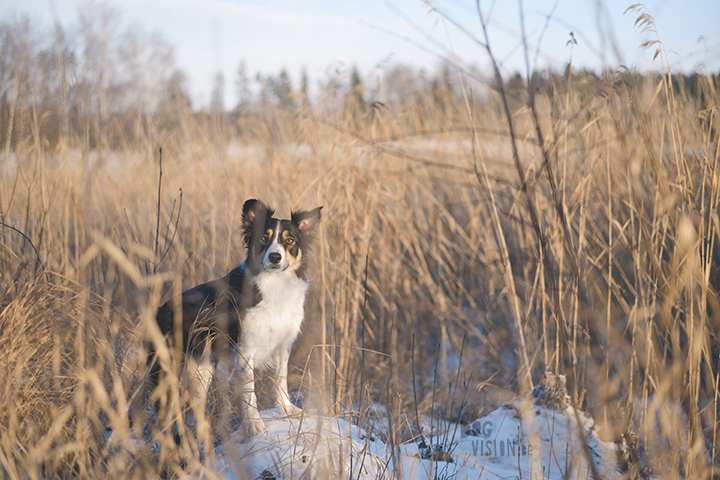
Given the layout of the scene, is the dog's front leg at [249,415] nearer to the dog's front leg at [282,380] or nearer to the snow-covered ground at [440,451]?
the snow-covered ground at [440,451]

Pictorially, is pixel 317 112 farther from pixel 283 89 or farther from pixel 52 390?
pixel 52 390

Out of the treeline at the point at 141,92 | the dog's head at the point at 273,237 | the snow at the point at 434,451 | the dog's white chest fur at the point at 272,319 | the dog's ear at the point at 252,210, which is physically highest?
the treeline at the point at 141,92

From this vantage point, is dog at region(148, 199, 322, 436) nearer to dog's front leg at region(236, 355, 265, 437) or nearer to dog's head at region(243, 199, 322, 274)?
dog's head at region(243, 199, 322, 274)

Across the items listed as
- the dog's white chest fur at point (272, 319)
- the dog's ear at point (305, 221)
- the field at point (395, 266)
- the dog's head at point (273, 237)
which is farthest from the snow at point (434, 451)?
the dog's ear at point (305, 221)

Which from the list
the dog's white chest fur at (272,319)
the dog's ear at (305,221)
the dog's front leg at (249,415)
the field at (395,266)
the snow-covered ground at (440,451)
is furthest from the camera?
the dog's ear at (305,221)

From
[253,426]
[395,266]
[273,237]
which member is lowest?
[253,426]

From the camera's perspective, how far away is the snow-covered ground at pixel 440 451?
1568 mm

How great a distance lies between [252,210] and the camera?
2.47 metres

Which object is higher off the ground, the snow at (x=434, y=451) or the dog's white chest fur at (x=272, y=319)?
the dog's white chest fur at (x=272, y=319)

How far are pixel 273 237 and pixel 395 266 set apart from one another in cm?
124

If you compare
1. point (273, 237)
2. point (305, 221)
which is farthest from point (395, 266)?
point (273, 237)

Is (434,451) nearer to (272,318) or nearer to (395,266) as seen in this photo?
(272,318)

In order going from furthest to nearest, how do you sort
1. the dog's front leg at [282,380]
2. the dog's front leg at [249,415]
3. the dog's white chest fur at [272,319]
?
the dog's white chest fur at [272,319]
the dog's front leg at [282,380]
the dog's front leg at [249,415]

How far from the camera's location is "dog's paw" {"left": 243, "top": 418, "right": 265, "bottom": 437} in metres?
1.86
